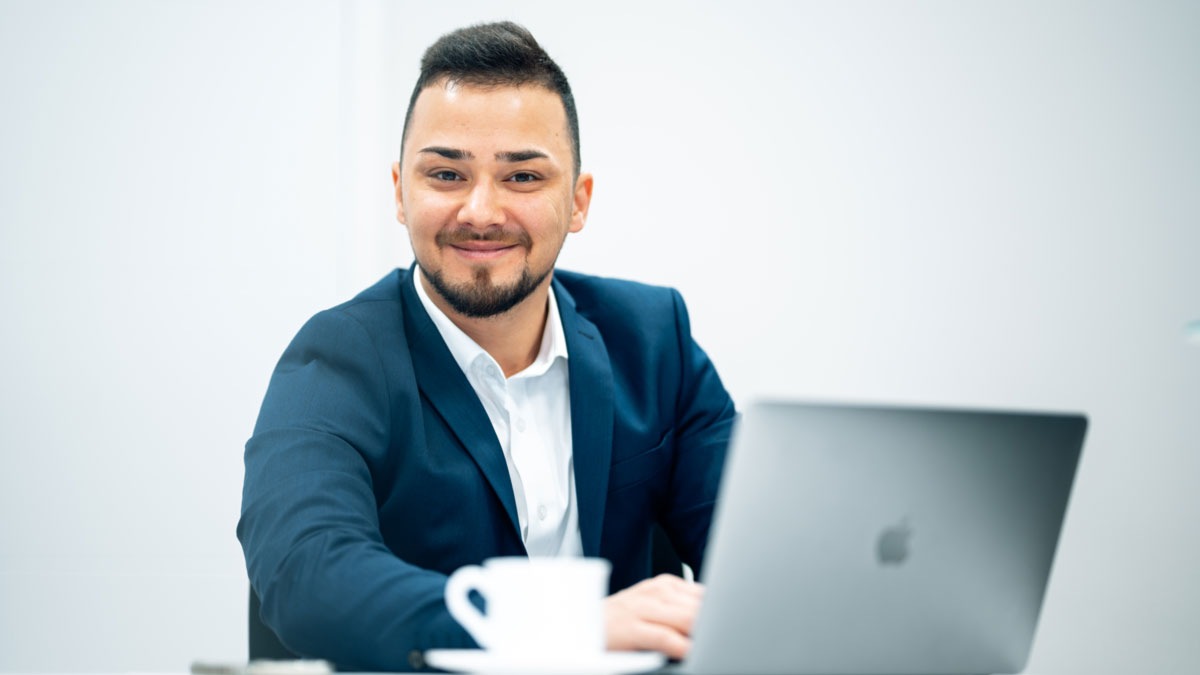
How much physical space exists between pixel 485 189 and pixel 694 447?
523mm

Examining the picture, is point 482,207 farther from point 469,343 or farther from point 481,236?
point 469,343

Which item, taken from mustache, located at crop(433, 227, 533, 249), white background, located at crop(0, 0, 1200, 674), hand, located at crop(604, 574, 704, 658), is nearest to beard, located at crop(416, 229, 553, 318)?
mustache, located at crop(433, 227, 533, 249)

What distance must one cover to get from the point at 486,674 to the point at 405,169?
1006mm

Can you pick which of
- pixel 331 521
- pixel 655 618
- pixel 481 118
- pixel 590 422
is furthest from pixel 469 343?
pixel 655 618

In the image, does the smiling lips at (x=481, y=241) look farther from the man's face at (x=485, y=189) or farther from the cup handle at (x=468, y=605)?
the cup handle at (x=468, y=605)

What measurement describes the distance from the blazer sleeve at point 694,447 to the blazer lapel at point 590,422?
154 mm

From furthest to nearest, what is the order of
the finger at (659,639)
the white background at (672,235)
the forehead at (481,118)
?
1. the white background at (672,235)
2. the forehead at (481,118)
3. the finger at (659,639)

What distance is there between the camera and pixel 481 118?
1569 mm

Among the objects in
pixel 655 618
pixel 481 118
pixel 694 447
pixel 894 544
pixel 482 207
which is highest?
pixel 481 118

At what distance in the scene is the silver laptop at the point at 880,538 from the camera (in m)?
0.77

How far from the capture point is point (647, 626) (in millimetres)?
929

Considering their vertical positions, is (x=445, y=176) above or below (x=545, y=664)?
above

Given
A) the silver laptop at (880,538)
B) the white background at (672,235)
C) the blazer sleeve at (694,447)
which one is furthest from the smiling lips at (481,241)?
the white background at (672,235)

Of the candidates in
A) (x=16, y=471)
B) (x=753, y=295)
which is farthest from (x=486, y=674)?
(x=16, y=471)
